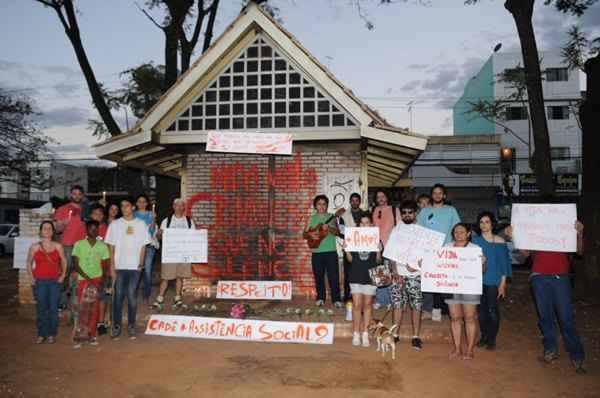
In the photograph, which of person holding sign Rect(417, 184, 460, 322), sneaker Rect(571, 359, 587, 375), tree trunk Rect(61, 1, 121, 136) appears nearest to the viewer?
sneaker Rect(571, 359, 587, 375)

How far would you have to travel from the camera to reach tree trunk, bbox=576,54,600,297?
1011cm

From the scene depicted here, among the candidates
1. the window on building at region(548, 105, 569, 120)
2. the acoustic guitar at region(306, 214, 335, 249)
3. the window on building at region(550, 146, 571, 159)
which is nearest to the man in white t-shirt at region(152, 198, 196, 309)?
the acoustic guitar at region(306, 214, 335, 249)

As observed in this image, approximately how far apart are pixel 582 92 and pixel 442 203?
107ft

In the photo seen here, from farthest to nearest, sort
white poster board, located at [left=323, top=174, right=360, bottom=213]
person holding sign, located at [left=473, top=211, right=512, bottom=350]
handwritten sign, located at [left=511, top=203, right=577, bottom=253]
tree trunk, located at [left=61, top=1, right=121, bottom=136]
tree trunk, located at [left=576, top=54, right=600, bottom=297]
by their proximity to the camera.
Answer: tree trunk, located at [left=61, top=1, right=121, bottom=136] → tree trunk, located at [left=576, top=54, right=600, bottom=297] → white poster board, located at [left=323, top=174, right=360, bottom=213] → person holding sign, located at [left=473, top=211, right=512, bottom=350] → handwritten sign, located at [left=511, top=203, right=577, bottom=253]

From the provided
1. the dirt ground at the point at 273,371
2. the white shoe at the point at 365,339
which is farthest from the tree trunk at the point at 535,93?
the white shoe at the point at 365,339

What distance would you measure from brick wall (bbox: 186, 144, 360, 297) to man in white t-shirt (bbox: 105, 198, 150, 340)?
2.52m

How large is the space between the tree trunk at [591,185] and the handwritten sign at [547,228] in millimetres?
5490

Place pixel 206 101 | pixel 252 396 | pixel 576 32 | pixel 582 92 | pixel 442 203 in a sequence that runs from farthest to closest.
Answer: pixel 582 92 → pixel 576 32 → pixel 206 101 → pixel 442 203 → pixel 252 396

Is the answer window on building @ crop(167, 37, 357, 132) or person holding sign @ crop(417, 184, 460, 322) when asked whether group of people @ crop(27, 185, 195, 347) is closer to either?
window on building @ crop(167, 37, 357, 132)

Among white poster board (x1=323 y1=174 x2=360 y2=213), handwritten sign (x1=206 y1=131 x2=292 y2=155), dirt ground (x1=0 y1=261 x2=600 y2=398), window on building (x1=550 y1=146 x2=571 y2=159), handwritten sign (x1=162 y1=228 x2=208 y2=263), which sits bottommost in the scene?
dirt ground (x1=0 y1=261 x2=600 y2=398)

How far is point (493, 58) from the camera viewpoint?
34.2 meters

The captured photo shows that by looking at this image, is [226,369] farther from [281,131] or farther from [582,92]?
[582,92]

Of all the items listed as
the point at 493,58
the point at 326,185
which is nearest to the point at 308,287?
the point at 326,185

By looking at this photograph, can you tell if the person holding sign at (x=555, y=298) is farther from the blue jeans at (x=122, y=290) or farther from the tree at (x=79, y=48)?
the tree at (x=79, y=48)
